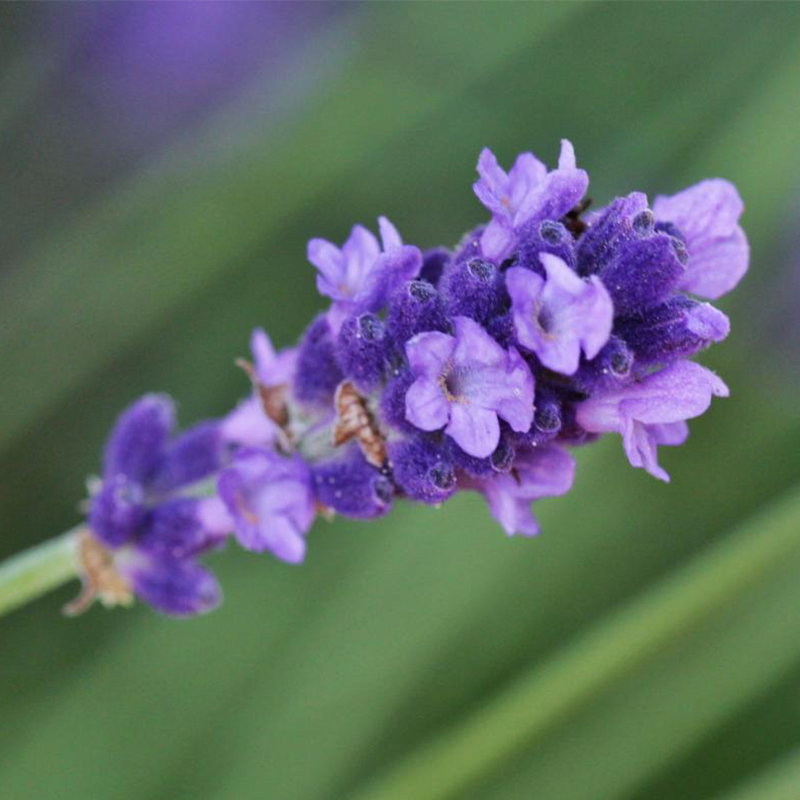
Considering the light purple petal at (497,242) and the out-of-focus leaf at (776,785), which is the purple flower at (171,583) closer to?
the light purple petal at (497,242)

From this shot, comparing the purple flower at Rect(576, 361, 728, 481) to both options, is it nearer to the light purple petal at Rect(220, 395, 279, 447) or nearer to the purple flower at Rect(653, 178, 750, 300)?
the purple flower at Rect(653, 178, 750, 300)

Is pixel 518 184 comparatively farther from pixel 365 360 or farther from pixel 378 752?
pixel 378 752

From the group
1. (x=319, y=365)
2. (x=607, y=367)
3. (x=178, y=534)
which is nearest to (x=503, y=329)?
(x=607, y=367)

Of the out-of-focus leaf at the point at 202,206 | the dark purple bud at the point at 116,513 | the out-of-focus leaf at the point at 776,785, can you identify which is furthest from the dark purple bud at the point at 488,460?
the out-of-focus leaf at the point at 202,206

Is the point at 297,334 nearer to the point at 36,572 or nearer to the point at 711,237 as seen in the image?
the point at 36,572

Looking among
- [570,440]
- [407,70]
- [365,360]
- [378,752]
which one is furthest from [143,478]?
[407,70]

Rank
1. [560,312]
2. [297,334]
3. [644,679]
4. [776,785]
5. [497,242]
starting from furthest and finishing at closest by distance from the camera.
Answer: [297,334] < [644,679] < [776,785] < [497,242] < [560,312]
